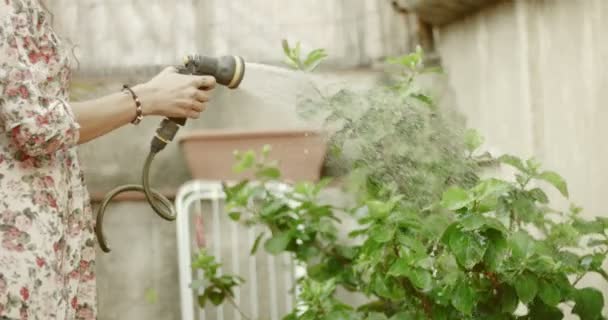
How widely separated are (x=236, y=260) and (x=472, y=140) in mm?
1585

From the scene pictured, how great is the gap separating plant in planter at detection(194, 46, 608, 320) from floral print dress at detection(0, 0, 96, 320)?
63 cm

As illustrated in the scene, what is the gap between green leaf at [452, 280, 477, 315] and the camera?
6.77 ft

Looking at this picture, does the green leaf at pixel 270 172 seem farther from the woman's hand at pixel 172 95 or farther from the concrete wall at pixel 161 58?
the concrete wall at pixel 161 58

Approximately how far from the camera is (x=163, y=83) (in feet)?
6.49

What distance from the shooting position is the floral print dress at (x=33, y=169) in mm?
1767

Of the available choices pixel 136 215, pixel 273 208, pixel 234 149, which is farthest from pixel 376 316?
pixel 136 215

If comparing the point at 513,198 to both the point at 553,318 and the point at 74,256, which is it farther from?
the point at 74,256

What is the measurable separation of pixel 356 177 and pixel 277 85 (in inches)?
11.2

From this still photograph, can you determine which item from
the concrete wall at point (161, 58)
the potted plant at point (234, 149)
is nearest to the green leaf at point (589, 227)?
the potted plant at point (234, 149)

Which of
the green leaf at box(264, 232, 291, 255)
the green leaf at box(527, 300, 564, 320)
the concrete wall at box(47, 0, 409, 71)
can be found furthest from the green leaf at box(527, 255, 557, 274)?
the concrete wall at box(47, 0, 409, 71)

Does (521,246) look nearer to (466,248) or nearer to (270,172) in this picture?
(466,248)

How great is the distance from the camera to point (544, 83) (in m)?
2.95

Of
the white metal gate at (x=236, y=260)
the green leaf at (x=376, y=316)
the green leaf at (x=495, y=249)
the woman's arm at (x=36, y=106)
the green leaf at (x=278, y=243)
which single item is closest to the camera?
the woman's arm at (x=36, y=106)

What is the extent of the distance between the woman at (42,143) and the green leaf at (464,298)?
623mm
